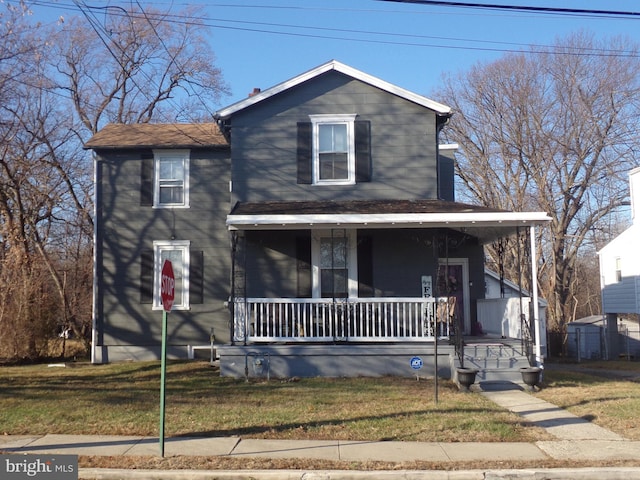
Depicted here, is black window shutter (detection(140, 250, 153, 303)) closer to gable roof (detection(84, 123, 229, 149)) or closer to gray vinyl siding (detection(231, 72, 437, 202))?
gable roof (detection(84, 123, 229, 149))

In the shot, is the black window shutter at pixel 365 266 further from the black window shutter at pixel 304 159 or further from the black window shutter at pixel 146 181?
the black window shutter at pixel 146 181

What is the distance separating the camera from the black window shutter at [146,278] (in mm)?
17344

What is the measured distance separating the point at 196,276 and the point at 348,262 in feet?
14.8

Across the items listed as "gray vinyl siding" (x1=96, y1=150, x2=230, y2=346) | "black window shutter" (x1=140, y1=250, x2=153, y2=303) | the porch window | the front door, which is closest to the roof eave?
the porch window

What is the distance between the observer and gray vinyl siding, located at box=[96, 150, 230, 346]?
17.3m

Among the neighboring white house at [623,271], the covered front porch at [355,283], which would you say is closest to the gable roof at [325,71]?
the covered front porch at [355,283]

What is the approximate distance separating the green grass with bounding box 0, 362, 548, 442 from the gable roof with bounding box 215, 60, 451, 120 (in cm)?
656

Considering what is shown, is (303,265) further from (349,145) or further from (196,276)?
(196,276)

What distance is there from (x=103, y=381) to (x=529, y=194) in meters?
26.8

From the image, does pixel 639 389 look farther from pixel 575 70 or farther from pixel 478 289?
pixel 575 70

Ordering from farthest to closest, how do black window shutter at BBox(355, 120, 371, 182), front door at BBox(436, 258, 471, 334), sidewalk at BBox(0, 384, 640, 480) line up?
1. front door at BBox(436, 258, 471, 334)
2. black window shutter at BBox(355, 120, 371, 182)
3. sidewalk at BBox(0, 384, 640, 480)

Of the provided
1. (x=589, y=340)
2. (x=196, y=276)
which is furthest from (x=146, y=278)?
(x=589, y=340)

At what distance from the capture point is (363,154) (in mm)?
15750

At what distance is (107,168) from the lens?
1758 cm
